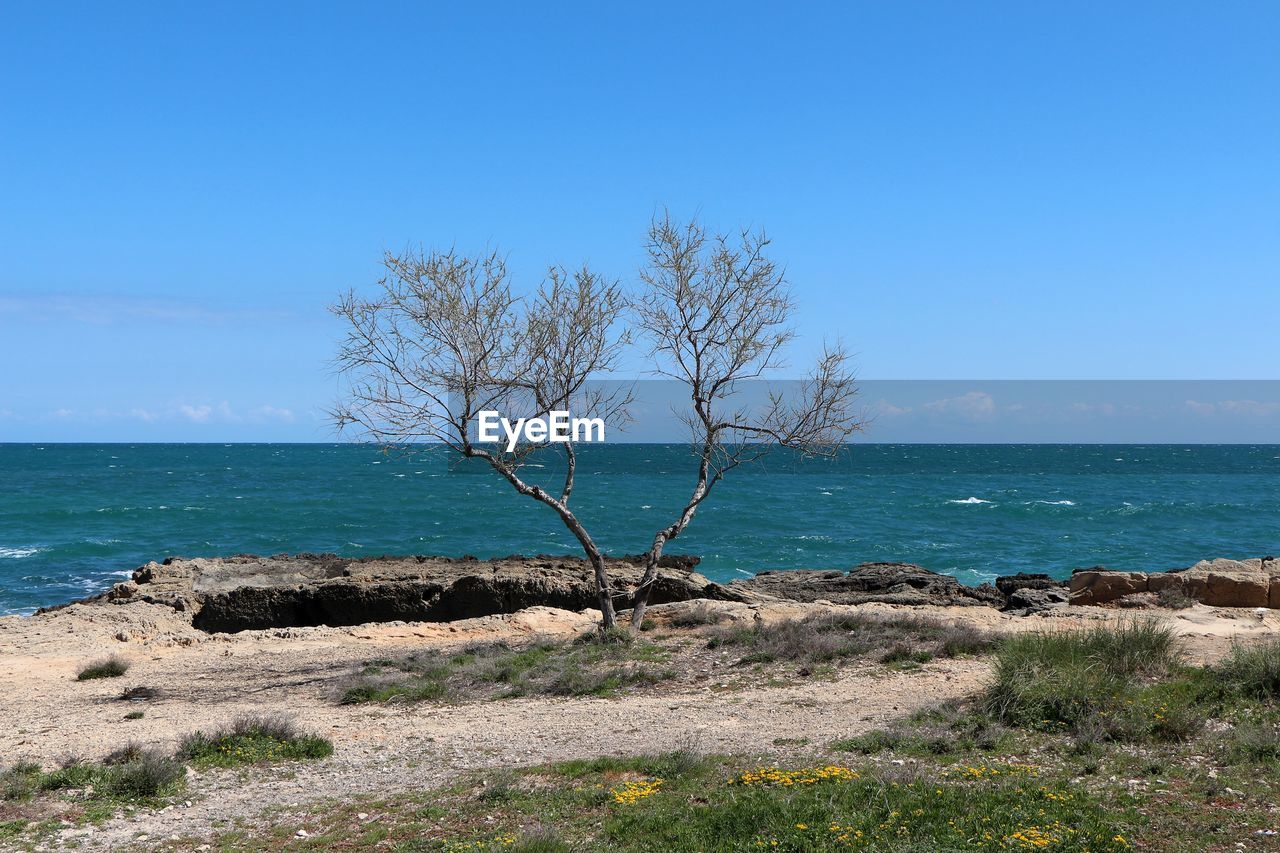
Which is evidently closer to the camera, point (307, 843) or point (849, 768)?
point (307, 843)

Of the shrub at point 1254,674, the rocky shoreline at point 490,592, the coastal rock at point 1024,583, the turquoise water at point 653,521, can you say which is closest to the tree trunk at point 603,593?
the rocky shoreline at point 490,592

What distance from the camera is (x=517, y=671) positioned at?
49.6ft

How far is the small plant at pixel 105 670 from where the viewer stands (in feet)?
54.4

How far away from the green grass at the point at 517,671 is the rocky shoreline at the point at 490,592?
444 cm

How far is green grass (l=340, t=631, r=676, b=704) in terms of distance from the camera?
14.2 meters

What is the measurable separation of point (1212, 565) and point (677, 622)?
13011 mm

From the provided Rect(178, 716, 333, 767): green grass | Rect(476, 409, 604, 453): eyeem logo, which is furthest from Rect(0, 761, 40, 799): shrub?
Rect(476, 409, 604, 453): eyeem logo

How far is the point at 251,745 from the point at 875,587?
19.1 metres

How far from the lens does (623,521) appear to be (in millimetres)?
52312

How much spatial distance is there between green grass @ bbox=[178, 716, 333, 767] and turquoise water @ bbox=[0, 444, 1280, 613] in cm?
1733

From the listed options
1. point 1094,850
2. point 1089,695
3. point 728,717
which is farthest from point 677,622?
point 1094,850

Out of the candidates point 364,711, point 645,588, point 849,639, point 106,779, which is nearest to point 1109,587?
point 849,639

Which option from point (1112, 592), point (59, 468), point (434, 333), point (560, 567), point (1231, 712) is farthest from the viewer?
point (59, 468)

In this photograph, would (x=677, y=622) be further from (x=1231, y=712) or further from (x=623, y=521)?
(x=623, y=521)
